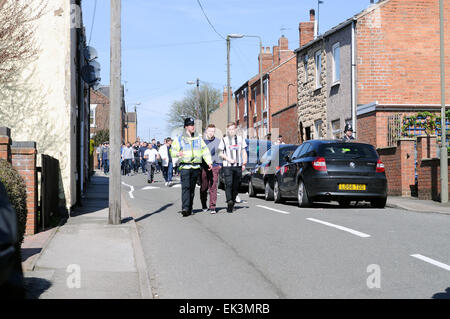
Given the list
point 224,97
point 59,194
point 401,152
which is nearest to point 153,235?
point 59,194

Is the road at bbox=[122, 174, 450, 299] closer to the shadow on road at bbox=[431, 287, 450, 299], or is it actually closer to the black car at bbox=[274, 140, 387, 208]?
the shadow on road at bbox=[431, 287, 450, 299]

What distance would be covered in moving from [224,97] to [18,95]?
74.7 meters

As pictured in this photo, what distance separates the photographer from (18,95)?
13141mm

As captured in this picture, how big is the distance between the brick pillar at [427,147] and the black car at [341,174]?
3752 mm

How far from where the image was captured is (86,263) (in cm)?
762

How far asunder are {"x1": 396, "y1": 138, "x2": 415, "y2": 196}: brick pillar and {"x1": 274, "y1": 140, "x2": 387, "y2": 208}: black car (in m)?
3.86

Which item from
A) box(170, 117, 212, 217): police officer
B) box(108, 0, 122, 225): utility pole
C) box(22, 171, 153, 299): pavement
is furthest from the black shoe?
box(108, 0, 122, 225): utility pole

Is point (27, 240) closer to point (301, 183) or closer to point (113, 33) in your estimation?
point (113, 33)

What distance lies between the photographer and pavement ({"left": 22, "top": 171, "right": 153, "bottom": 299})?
6.12m

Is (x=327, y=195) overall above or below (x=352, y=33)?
below

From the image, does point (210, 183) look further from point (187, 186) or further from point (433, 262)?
point (433, 262)

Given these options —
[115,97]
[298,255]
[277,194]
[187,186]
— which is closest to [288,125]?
[277,194]

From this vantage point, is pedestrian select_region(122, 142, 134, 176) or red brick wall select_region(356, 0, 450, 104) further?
pedestrian select_region(122, 142, 134, 176)
